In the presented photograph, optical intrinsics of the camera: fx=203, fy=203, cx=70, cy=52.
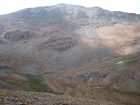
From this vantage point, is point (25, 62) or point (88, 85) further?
point (25, 62)

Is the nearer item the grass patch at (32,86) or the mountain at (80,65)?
the grass patch at (32,86)

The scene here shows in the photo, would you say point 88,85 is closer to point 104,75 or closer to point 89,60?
point 104,75

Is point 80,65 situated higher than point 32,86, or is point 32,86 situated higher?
point 32,86

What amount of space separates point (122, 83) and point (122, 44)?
104 meters

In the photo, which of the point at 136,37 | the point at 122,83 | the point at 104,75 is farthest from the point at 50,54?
the point at 122,83

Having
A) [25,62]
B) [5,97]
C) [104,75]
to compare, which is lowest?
[25,62]

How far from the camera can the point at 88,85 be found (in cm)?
8006

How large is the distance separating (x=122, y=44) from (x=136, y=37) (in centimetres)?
2225

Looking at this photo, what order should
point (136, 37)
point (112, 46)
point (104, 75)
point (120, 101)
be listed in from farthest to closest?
point (136, 37) < point (112, 46) < point (104, 75) < point (120, 101)

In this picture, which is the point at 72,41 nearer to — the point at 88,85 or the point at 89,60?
the point at 89,60

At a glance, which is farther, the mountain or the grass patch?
the mountain

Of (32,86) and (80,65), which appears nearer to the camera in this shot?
(32,86)

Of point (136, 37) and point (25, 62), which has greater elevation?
point (136, 37)

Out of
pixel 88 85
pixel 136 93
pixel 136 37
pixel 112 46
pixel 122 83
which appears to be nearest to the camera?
pixel 136 93
